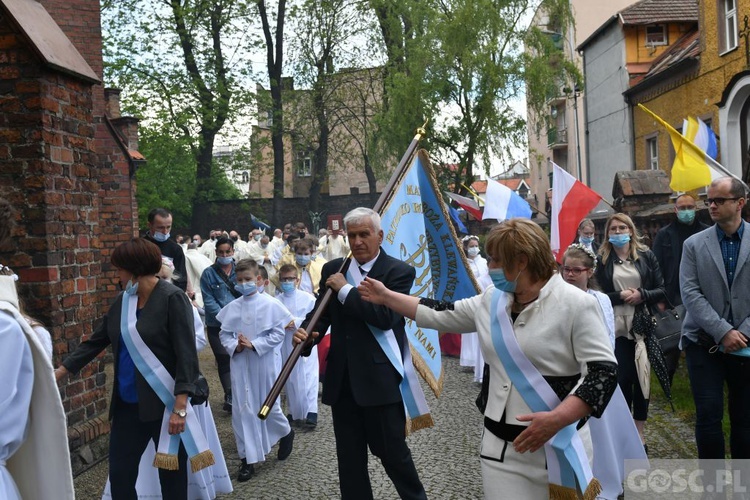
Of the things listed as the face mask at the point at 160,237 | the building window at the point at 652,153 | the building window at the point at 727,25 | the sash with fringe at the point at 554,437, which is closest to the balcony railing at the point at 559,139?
the building window at the point at 652,153

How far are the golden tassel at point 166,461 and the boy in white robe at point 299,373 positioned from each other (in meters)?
3.36

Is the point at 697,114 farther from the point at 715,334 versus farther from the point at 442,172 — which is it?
the point at 715,334

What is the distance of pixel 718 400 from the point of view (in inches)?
207

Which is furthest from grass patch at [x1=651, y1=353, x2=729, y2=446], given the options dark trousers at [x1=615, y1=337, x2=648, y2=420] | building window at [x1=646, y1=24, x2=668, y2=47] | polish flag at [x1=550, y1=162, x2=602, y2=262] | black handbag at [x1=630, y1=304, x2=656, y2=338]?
building window at [x1=646, y1=24, x2=668, y2=47]

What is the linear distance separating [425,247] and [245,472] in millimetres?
2388

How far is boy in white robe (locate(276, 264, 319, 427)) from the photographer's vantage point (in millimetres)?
8555

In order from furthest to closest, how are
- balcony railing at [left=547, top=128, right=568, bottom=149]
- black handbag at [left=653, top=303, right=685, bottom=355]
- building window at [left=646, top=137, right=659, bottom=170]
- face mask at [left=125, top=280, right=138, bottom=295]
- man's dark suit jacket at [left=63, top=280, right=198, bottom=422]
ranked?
balcony railing at [left=547, top=128, right=568, bottom=149], building window at [left=646, top=137, right=659, bottom=170], black handbag at [left=653, top=303, right=685, bottom=355], face mask at [left=125, top=280, right=138, bottom=295], man's dark suit jacket at [left=63, top=280, right=198, bottom=422]

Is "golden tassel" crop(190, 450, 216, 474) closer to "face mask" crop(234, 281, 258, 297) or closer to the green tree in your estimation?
"face mask" crop(234, 281, 258, 297)

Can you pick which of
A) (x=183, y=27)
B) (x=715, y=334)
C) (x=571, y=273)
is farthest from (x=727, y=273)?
(x=183, y=27)

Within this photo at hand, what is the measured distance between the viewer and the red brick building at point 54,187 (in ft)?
20.6

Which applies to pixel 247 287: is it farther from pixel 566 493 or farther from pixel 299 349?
pixel 566 493

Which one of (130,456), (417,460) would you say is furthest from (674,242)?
(130,456)

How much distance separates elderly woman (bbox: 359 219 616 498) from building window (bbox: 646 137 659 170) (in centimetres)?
2673

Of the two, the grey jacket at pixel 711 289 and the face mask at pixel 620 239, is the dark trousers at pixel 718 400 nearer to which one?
the grey jacket at pixel 711 289
